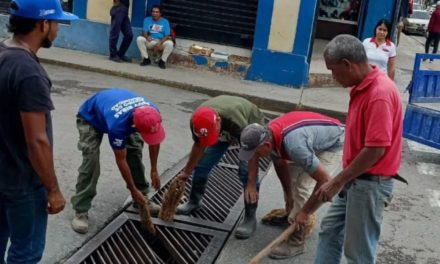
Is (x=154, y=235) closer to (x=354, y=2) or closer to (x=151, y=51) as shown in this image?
(x=151, y=51)

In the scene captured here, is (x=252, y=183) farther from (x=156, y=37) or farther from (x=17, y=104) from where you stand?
(x=156, y=37)

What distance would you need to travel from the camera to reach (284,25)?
9852 mm

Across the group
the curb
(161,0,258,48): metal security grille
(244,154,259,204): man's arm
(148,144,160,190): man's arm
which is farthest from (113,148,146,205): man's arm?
(161,0,258,48): metal security grille

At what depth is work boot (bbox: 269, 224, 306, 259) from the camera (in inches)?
161

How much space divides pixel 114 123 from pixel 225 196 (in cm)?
178

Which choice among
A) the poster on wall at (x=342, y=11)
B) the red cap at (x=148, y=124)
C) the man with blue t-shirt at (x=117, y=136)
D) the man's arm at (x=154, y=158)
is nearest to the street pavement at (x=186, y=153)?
the man with blue t-shirt at (x=117, y=136)

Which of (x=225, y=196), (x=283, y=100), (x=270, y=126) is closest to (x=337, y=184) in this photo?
(x=270, y=126)

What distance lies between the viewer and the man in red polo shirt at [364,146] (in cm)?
284

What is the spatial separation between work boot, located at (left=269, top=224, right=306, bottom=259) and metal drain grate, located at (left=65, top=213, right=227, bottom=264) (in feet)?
1.39

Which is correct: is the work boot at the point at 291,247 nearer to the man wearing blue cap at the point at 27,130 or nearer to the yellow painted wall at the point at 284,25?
the man wearing blue cap at the point at 27,130

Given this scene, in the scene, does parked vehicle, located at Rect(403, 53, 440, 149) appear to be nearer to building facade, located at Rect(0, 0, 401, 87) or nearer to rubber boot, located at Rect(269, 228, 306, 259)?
building facade, located at Rect(0, 0, 401, 87)

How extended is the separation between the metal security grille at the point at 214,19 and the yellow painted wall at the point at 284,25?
50 centimetres

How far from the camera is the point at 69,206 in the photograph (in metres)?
4.41

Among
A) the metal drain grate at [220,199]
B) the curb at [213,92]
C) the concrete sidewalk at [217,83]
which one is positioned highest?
the concrete sidewalk at [217,83]
